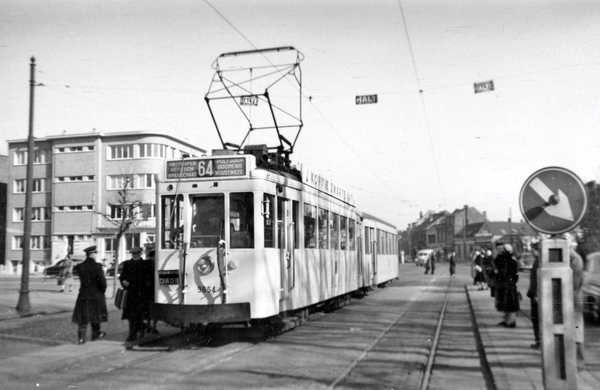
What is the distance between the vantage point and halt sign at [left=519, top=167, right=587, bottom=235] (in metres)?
5.16

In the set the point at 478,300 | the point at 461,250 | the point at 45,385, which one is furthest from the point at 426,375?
the point at 461,250

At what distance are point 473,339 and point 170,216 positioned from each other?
232 inches

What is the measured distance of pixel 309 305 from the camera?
12.5 metres

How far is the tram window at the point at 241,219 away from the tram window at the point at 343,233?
5964mm

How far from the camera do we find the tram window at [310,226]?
1184 cm

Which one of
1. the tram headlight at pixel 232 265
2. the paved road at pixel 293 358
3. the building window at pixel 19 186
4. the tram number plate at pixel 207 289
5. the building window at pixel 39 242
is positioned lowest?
the paved road at pixel 293 358

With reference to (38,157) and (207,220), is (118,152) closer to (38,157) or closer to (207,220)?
(38,157)

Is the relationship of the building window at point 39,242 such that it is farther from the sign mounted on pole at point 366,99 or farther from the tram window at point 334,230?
the sign mounted on pole at point 366,99

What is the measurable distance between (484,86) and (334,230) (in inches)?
193

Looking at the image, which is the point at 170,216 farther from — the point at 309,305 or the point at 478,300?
the point at 478,300

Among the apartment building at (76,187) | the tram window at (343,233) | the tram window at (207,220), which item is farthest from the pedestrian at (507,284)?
the apartment building at (76,187)

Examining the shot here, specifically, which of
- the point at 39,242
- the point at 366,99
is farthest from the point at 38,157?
the point at 366,99

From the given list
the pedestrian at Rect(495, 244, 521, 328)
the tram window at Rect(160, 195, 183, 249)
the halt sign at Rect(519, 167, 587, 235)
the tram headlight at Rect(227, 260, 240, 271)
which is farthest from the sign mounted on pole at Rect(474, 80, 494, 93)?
the halt sign at Rect(519, 167, 587, 235)

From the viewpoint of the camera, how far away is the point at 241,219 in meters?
9.77
